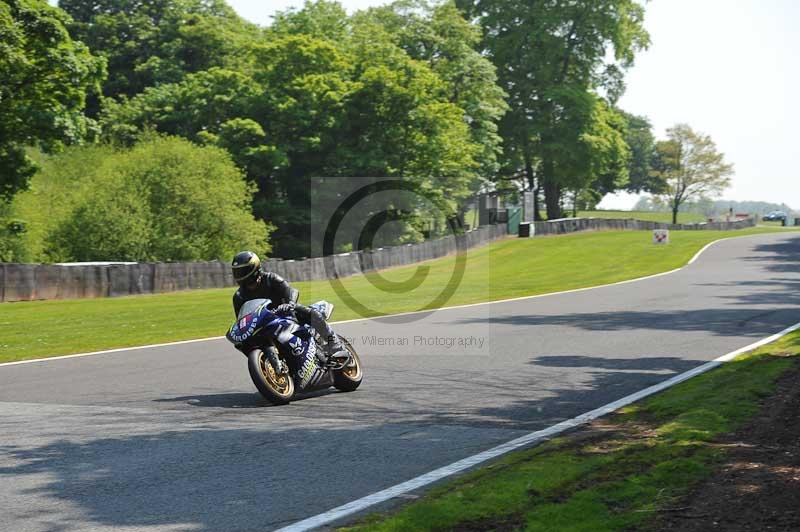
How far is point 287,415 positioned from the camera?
9.62 m

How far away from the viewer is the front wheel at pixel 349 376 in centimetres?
1122

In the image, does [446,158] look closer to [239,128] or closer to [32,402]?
[239,128]

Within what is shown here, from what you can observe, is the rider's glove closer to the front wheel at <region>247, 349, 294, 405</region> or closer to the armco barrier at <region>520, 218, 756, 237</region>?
the front wheel at <region>247, 349, 294, 405</region>

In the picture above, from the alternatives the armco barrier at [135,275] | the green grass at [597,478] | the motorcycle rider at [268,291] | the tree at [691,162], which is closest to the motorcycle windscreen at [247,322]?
the motorcycle rider at [268,291]

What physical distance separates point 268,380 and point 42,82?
29.0 meters

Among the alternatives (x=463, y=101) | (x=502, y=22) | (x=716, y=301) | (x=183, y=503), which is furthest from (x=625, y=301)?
(x=502, y=22)

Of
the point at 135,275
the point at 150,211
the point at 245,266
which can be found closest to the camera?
the point at 245,266

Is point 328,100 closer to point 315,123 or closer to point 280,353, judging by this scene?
point 315,123

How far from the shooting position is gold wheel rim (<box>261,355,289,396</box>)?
33.4 ft

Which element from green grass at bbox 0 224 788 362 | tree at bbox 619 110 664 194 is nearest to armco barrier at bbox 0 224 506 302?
green grass at bbox 0 224 788 362

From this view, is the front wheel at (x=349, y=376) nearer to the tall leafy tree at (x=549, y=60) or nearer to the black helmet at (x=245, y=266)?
the black helmet at (x=245, y=266)

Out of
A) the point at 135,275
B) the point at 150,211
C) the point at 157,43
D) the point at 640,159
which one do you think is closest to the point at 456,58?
the point at 157,43

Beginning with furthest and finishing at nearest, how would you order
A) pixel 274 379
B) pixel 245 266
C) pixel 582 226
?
1. pixel 582 226
2. pixel 245 266
3. pixel 274 379

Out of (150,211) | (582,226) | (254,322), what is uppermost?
(150,211)
